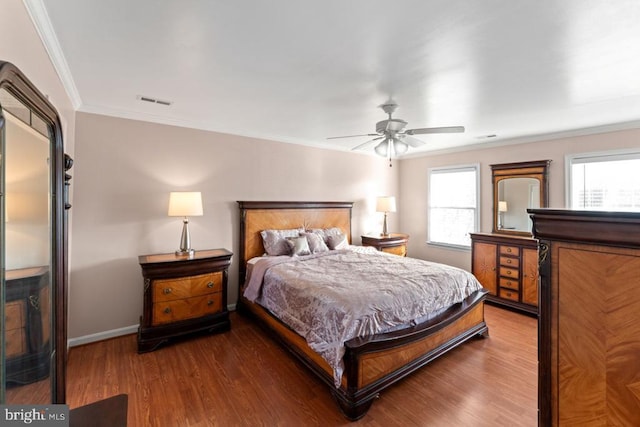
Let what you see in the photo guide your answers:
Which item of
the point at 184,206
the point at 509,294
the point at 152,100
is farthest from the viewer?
the point at 509,294

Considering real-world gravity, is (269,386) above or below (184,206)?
below

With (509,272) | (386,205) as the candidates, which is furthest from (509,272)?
(386,205)

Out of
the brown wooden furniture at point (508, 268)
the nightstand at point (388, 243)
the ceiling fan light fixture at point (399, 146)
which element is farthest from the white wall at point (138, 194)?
the brown wooden furniture at point (508, 268)

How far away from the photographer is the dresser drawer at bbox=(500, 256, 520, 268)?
4062 mm

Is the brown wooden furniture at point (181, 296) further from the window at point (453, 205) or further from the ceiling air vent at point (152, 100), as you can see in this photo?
the window at point (453, 205)

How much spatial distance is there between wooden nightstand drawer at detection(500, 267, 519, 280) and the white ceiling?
2.07m

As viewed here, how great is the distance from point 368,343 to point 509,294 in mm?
3109

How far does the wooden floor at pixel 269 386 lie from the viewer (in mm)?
2035

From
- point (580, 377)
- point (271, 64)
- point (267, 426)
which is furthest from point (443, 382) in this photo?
point (271, 64)

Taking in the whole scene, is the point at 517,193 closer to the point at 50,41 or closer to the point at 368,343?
the point at 368,343

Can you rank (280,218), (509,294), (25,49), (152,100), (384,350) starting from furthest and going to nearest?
(280,218) → (509,294) → (152,100) → (384,350) → (25,49)

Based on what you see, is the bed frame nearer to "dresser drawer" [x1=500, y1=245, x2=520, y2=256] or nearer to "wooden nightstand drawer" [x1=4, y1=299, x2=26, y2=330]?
"dresser drawer" [x1=500, y1=245, x2=520, y2=256]

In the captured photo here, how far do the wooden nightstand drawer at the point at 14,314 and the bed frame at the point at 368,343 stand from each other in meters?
1.75

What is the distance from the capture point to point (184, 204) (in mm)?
3217
